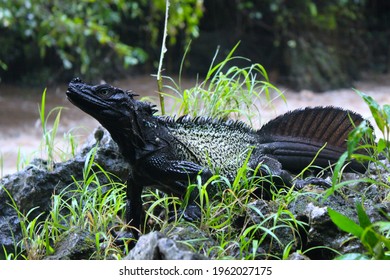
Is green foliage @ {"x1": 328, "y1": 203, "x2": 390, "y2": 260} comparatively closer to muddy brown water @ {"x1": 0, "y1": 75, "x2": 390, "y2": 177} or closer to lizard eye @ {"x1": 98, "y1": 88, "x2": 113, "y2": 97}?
lizard eye @ {"x1": 98, "y1": 88, "x2": 113, "y2": 97}

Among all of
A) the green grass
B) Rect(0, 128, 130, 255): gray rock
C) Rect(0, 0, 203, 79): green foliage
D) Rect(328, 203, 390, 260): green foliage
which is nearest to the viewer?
Rect(328, 203, 390, 260): green foliage

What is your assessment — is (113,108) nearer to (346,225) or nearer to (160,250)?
(160,250)

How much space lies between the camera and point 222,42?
11.0 meters

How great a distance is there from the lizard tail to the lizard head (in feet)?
3.66

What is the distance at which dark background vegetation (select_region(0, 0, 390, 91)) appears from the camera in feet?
32.5

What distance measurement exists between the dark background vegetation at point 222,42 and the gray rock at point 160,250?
6.83 m

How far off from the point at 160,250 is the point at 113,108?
0.99 metres

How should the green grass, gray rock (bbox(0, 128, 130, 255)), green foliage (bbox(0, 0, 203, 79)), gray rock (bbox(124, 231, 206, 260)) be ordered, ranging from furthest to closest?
green foliage (bbox(0, 0, 203, 79)), gray rock (bbox(0, 128, 130, 255)), the green grass, gray rock (bbox(124, 231, 206, 260))

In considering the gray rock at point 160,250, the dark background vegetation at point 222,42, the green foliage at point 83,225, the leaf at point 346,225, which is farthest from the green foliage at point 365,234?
the dark background vegetation at point 222,42

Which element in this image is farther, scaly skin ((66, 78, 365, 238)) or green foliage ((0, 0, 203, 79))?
green foliage ((0, 0, 203, 79))

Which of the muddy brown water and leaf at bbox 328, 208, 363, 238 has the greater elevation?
leaf at bbox 328, 208, 363, 238

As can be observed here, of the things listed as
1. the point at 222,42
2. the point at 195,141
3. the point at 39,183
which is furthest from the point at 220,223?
the point at 222,42

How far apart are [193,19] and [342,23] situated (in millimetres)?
4356

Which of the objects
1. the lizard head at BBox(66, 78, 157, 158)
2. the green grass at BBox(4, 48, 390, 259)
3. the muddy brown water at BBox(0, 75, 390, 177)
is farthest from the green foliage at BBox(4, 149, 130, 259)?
the muddy brown water at BBox(0, 75, 390, 177)
